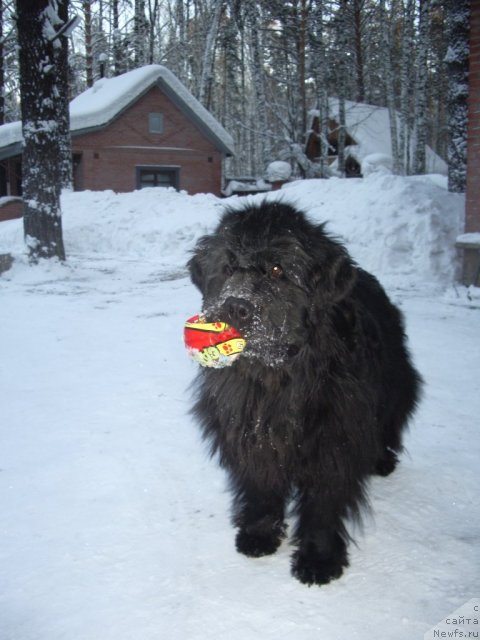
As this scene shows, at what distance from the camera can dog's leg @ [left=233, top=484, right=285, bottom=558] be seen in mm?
2400

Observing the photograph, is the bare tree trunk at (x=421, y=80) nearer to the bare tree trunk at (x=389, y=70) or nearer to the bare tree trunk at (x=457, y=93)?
the bare tree trunk at (x=389, y=70)

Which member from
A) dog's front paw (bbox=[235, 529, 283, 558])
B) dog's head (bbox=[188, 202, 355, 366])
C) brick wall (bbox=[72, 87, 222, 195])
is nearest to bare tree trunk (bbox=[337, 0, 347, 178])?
brick wall (bbox=[72, 87, 222, 195])

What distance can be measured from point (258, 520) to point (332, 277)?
1189 millimetres

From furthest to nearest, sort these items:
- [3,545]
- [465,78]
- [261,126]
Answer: [261,126] → [465,78] → [3,545]

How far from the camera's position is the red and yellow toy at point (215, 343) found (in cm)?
208

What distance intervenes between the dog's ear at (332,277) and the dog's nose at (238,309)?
0.38 metres

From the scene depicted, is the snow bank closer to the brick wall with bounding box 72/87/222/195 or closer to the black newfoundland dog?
the black newfoundland dog

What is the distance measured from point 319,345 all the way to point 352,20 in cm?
2372

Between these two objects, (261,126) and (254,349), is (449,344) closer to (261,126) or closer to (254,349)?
(254,349)

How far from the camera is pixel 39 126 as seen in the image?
962cm

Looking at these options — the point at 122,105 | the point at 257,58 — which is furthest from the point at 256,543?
the point at 122,105

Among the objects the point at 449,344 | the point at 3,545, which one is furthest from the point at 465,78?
the point at 3,545

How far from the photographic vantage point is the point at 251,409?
2262 mm

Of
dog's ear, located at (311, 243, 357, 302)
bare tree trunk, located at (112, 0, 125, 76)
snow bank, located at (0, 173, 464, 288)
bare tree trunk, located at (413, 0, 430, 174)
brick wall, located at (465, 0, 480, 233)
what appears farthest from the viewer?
bare tree trunk, located at (112, 0, 125, 76)
